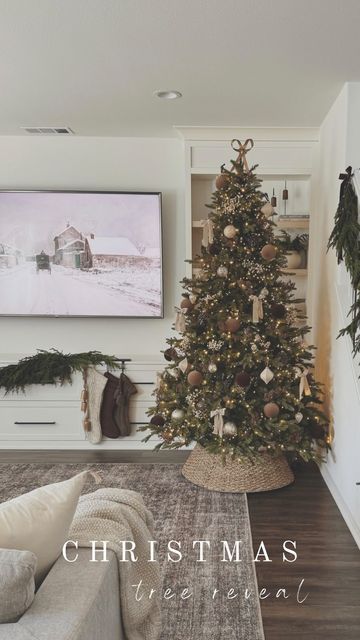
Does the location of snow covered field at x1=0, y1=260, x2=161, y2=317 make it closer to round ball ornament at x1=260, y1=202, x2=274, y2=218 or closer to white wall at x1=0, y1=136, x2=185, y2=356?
white wall at x1=0, y1=136, x2=185, y2=356

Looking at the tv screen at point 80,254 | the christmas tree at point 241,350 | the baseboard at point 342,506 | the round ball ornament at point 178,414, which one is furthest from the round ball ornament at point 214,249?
the baseboard at point 342,506

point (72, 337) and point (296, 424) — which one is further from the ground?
point (72, 337)

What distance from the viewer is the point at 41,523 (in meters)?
1.22

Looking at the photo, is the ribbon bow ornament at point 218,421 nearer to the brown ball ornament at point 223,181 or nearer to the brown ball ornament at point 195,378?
the brown ball ornament at point 195,378

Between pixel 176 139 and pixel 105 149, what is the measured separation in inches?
23.8

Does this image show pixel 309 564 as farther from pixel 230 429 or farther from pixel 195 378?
pixel 195 378

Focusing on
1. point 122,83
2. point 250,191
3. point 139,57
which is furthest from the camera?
point 250,191

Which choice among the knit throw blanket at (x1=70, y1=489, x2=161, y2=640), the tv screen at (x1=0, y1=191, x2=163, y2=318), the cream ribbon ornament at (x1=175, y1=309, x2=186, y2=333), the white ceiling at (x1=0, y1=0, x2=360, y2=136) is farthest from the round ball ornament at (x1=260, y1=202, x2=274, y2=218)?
the knit throw blanket at (x1=70, y1=489, x2=161, y2=640)

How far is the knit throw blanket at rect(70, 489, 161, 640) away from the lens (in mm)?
1413

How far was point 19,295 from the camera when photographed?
4207 mm

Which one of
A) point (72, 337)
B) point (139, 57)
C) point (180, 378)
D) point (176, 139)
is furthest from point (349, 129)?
point (72, 337)

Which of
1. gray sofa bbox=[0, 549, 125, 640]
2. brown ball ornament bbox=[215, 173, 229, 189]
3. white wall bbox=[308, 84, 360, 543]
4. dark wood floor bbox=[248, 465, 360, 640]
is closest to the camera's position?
gray sofa bbox=[0, 549, 125, 640]

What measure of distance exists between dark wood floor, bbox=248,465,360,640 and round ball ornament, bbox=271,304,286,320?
1147 mm

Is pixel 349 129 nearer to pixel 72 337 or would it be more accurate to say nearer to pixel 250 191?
pixel 250 191
